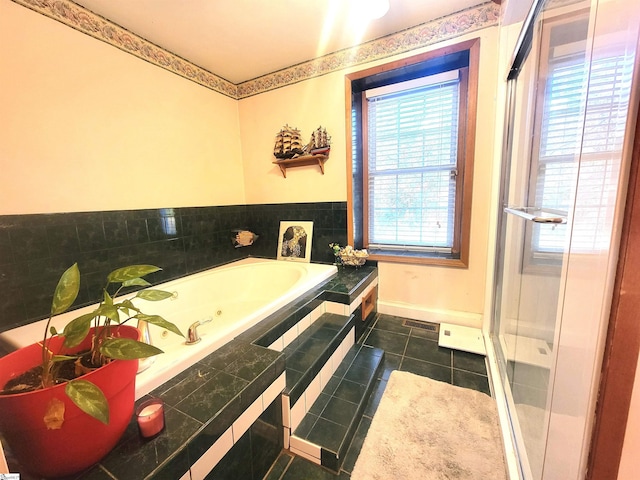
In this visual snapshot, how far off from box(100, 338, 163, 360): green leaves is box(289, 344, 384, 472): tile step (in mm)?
861

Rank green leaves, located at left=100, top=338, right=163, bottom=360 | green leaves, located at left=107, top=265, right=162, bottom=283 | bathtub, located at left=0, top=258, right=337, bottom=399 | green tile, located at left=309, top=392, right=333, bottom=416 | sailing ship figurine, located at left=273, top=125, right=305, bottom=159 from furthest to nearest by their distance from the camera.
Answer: sailing ship figurine, located at left=273, top=125, right=305, bottom=159 < green tile, located at left=309, top=392, right=333, bottom=416 < bathtub, located at left=0, top=258, right=337, bottom=399 < green leaves, located at left=107, top=265, right=162, bottom=283 < green leaves, located at left=100, top=338, right=163, bottom=360

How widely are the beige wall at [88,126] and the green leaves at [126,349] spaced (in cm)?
136

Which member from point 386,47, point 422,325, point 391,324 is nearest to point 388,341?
point 391,324

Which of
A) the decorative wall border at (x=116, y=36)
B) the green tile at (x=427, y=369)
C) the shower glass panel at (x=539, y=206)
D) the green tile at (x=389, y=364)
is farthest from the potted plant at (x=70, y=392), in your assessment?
the decorative wall border at (x=116, y=36)

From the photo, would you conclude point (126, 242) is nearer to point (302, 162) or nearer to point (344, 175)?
point (302, 162)

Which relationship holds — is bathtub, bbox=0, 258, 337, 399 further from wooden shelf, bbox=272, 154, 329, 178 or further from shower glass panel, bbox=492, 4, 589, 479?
shower glass panel, bbox=492, 4, 589, 479

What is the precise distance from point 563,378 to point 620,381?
177mm

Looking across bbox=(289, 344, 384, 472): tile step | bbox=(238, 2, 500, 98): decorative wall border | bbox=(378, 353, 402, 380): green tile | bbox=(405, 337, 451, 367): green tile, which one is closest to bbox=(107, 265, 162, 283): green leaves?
bbox=(289, 344, 384, 472): tile step

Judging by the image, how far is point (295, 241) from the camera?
2.49 m

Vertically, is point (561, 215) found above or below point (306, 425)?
above

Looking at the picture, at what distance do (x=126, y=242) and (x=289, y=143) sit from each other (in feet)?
5.05

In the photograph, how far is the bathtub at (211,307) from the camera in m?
0.97

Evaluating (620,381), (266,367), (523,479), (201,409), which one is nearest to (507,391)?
(523,479)

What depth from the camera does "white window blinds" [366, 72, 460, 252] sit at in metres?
2.02
